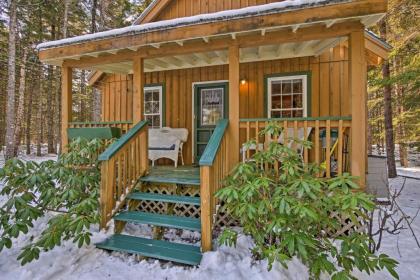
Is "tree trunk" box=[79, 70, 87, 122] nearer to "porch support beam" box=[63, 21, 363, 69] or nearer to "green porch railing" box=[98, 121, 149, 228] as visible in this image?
"porch support beam" box=[63, 21, 363, 69]

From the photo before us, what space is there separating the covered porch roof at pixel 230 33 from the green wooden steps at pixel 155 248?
2.82m

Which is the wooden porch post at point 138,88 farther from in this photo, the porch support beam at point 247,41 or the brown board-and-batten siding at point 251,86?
the brown board-and-batten siding at point 251,86

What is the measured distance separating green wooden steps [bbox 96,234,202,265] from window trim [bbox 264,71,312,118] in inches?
142

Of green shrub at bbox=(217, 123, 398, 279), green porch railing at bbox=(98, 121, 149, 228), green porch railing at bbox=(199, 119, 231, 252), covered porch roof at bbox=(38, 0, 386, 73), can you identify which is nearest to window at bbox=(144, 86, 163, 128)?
covered porch roof at bbox=(38, 0, 386, 73)

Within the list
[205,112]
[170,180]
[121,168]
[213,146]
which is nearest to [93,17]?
[205,112]

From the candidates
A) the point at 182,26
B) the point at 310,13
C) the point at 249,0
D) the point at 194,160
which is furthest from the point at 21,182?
the point at 249,0

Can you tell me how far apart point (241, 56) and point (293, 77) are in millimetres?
1245

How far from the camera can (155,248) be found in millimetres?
3195

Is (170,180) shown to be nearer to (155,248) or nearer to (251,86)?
(155,248)

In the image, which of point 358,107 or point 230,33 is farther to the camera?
point 230,33

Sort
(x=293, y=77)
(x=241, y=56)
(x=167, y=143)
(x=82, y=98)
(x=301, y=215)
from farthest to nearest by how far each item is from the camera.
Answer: (x=82, y=98) < (x=167, y=143) < (x=293, y=77) < (x=241, y=56) < (x=301, y=215)

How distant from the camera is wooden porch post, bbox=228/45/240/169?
3.82m

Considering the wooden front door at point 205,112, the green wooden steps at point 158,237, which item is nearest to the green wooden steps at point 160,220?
the green wooden steps at point 158,237

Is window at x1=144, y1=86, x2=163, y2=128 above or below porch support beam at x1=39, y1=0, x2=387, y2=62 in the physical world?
below
